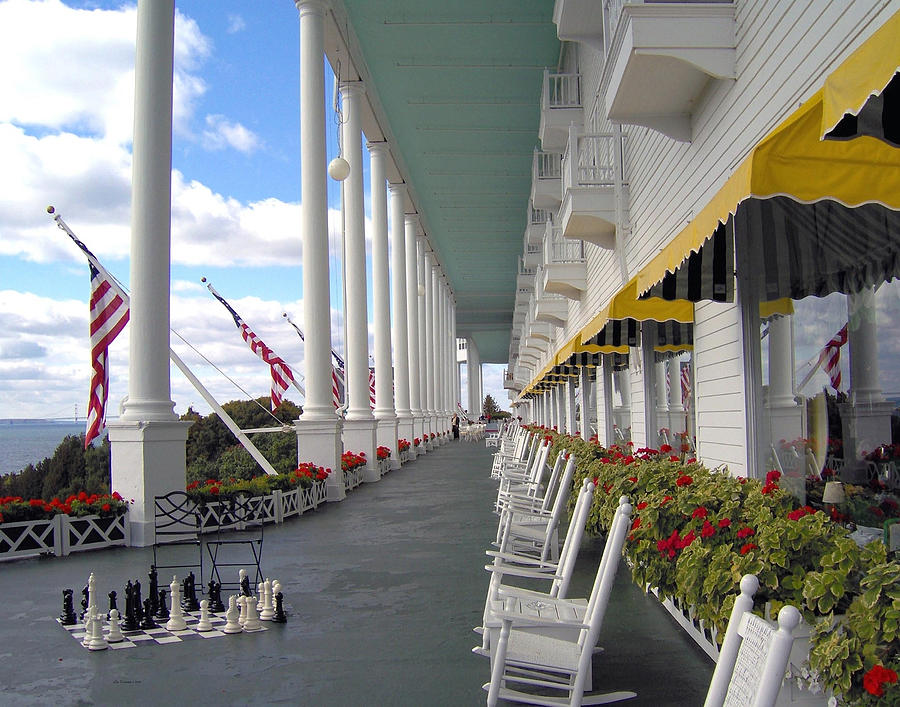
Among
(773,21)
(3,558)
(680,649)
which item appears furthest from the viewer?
(3,558)

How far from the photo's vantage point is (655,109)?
782 centimetres

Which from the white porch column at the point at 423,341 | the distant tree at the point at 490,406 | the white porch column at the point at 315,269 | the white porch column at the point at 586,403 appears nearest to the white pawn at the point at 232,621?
the white porch column at the point at 315,269

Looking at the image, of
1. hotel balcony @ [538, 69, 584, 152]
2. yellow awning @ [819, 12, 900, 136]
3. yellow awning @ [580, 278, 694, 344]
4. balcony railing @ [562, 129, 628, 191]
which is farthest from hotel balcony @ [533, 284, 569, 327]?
yellow awning @ [819, 12, 900, 136]

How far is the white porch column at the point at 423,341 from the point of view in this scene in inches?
1320

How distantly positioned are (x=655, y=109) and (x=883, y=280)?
3951 millimetres

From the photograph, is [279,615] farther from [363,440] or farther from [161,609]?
[363,440]

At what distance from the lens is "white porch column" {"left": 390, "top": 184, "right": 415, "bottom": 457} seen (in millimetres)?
27625

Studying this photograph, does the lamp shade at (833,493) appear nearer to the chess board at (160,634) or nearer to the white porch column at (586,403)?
the chess board at (160,634)

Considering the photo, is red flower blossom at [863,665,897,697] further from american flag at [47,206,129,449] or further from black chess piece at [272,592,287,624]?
american flag at [47,206,129,449]

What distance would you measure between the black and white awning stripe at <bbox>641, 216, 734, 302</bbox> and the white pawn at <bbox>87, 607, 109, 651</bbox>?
4.37 m

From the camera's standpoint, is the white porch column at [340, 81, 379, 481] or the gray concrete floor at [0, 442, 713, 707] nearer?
the gray concrete floor at [0, 442, 713, 707]

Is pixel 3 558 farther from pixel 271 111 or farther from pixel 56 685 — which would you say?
pixel 271 111

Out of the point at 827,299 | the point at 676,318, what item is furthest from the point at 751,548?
the point at 676,318

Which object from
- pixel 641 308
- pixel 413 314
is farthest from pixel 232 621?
pixel 413 314
